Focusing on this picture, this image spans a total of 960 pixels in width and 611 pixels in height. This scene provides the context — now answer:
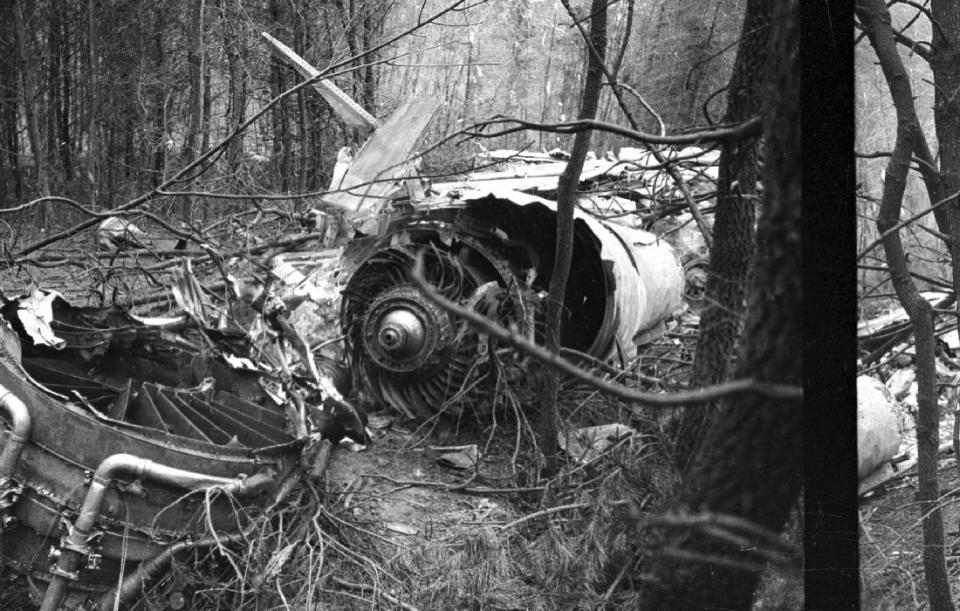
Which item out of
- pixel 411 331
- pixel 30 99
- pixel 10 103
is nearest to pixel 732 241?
pixel 411 331

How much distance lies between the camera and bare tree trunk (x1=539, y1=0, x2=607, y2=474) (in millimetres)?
4062

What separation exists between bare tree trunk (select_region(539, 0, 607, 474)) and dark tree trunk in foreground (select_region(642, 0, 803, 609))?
2.41 meters

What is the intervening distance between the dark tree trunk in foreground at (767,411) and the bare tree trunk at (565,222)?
94.7 inches

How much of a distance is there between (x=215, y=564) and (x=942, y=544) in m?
2.71

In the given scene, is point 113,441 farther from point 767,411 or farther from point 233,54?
point 233,54

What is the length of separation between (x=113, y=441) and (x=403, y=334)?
115 inches

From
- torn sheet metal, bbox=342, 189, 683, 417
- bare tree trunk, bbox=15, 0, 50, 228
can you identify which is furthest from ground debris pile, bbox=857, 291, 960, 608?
bare tree trunk, bbox=15, 0, 50, 228

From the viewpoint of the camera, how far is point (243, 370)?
4.43 meters

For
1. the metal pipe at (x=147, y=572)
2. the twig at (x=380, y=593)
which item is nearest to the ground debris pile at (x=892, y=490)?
the twig at (x=380, y=593)

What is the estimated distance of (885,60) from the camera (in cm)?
231

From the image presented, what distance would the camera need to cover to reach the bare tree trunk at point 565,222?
406cm

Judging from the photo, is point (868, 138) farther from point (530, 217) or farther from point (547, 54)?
point (530, 217)

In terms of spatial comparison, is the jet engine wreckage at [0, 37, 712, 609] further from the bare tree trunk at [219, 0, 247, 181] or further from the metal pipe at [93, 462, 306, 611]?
the bare tree trunk at [219, 0, 247, 181]

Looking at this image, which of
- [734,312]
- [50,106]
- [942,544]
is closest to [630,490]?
[942,544]
